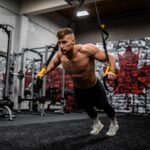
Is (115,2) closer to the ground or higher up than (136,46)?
higher up

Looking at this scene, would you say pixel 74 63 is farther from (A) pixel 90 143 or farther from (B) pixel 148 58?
(B) pixel 148 58

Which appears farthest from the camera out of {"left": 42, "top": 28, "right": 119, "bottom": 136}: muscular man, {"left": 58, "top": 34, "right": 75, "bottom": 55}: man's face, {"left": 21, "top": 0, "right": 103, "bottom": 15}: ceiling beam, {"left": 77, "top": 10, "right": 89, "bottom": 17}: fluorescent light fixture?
{"left": 77, "top": 10, "right": 89, "bottom": 17}: fluorescent light fixture

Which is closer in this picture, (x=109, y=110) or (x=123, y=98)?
(x=109, y=110)

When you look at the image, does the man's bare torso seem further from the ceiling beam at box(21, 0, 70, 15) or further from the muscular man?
the ceiling beam at box(21, 0, 70, 15)

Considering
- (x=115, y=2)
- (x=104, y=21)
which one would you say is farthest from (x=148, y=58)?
(x=104, y=21)

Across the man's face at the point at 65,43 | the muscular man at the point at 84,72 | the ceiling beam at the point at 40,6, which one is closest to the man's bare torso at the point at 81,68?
the muscular man at the point at 84,72

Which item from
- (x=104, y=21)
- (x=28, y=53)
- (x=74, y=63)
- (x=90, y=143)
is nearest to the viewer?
(x=90, y=143)

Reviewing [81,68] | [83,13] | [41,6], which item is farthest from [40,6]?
[81,68]

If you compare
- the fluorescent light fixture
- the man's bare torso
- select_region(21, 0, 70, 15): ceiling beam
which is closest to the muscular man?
the man's bare torso

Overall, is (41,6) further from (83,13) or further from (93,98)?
(93,98)

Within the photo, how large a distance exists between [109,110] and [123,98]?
18.7 feet

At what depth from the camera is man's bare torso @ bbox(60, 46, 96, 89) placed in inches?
95.7

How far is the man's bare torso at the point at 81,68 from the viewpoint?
2.43 m

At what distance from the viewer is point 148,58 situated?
801 centimetres
